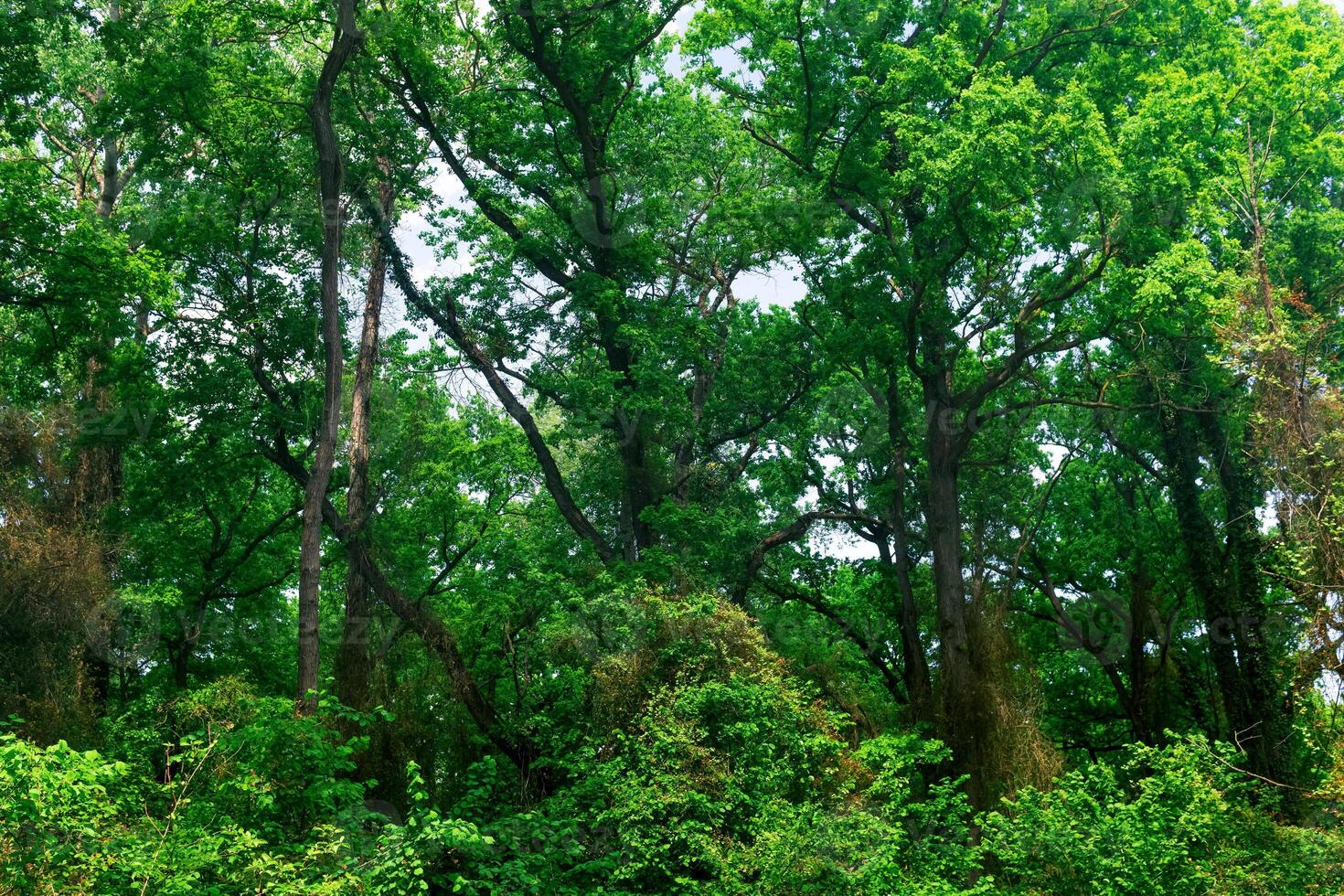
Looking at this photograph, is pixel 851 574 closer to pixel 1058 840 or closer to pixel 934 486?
pixel 934 486

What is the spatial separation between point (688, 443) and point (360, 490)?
5802mm

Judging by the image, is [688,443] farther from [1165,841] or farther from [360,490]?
[1165,841]

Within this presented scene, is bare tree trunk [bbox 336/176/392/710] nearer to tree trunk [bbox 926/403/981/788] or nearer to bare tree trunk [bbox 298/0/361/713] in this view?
bare tree trunk [bbox 298/0/361/713]

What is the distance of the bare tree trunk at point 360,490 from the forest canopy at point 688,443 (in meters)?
0.12

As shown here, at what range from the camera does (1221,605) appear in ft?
63.1

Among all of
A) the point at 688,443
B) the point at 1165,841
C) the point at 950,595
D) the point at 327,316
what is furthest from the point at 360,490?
the point at 1165,841

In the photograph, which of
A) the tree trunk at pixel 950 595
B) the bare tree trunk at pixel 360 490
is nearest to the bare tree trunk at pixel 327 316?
the bare tree trunk at pixel 360 490

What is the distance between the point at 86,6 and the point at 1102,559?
66.6 ft

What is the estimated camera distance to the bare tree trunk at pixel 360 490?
18.3 metres

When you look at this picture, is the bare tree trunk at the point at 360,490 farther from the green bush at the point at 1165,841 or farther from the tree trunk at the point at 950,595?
the green bush at the point at 1165,841

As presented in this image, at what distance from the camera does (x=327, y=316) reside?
1773cm

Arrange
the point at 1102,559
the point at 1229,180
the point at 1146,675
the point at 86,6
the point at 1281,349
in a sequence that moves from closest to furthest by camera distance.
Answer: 1. the point at 1281,349
2. the point at 1229,180
3. the point at 86,6
4. the point at 1146,675
5. the point at 1102,559

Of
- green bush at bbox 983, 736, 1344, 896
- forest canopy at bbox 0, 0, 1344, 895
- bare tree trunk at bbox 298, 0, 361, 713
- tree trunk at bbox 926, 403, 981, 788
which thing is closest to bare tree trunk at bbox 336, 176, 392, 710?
forest canopy at bbox 0, 0, 1344, 895

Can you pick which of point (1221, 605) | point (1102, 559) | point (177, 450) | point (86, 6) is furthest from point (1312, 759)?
point (86, 6)
